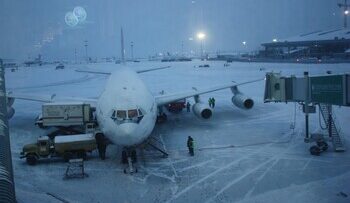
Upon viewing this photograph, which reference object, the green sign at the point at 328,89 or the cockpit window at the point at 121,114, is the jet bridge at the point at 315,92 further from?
the cockpit window at the point at 121,114

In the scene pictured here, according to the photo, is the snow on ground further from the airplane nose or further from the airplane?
the airplane nose

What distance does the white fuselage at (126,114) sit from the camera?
65.1 ft

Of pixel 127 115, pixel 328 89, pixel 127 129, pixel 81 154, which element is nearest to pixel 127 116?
pixel 127 115

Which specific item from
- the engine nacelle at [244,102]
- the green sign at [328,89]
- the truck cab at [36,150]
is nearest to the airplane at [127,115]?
the truck cab at [36,150]

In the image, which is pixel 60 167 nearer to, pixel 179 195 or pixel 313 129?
pixel 179 195

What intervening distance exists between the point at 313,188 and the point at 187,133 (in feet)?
42.7

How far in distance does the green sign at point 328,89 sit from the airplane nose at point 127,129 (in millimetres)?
10678

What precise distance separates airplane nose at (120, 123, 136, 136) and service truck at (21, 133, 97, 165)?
11.0 feet

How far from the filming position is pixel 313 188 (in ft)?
55.4

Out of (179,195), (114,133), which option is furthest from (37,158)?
(179,195)

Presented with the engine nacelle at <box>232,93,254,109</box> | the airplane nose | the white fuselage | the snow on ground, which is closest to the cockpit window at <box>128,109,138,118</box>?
the white fuselage

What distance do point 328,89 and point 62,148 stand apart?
15.2 m

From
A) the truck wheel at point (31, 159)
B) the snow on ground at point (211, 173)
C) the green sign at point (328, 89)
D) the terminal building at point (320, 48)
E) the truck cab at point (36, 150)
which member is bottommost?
the snow on ground at point (211, 173)

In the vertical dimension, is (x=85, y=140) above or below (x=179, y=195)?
above
